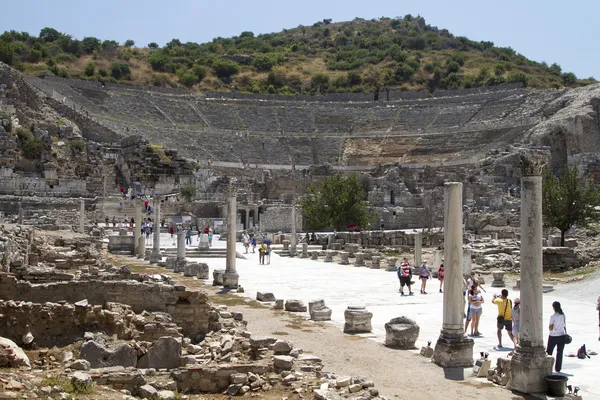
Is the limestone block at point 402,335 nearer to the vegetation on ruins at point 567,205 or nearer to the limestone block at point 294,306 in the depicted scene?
the limestone block at point 294,306

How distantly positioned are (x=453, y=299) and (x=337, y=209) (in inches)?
1360

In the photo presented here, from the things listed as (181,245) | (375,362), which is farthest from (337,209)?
(375,362)

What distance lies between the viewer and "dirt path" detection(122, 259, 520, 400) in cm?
940

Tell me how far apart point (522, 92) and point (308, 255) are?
179 feet

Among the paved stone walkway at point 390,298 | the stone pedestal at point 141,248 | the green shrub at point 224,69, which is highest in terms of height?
the green shrub at point 224,69

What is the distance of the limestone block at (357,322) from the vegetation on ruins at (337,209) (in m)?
31.4

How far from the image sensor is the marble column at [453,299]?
10.9 meters

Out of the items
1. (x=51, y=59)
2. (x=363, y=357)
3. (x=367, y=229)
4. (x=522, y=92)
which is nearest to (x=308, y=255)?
(x=367, y=229)

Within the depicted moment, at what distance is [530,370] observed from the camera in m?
9.48

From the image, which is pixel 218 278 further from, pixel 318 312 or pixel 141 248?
pixel 141 248

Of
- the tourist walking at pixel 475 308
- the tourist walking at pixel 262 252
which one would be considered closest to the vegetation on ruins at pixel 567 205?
the tourist walking at pixel 262 252

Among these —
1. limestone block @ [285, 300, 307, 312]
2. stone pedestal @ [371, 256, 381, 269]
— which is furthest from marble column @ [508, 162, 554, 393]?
stone pedestal @ [371, 256, 381, 269]

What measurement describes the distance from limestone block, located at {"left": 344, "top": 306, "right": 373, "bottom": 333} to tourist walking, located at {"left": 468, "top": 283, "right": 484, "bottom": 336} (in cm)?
206

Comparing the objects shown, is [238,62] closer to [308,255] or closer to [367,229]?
[367,229]
